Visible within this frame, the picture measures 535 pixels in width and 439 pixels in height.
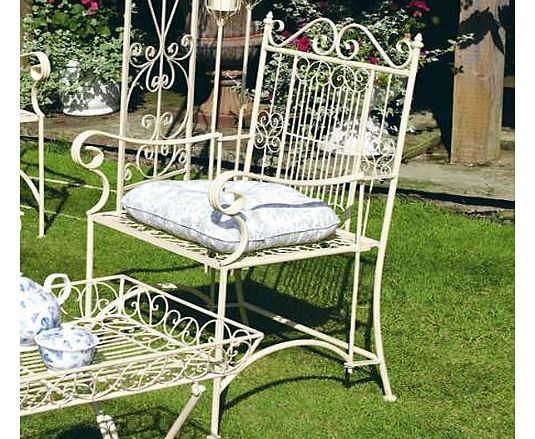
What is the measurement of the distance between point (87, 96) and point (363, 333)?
3.38 metres

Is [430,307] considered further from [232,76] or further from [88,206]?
[232,76]

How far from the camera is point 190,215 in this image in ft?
11.3

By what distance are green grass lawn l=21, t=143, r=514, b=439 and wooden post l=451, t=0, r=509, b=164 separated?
607 mm

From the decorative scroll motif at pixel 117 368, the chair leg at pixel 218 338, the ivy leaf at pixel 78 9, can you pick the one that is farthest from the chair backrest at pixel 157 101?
the decorative scroll motif at pixel 117 368

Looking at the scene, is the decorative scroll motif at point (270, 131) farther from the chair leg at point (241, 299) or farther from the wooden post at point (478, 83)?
the wooden post at point (478, 83)

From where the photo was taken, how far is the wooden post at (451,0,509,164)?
19.8ft

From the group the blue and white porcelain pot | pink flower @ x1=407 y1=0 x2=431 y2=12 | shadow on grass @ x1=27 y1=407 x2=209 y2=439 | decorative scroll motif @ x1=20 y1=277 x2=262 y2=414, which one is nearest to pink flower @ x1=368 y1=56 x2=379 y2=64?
pink flower @ x1=407 y1=0 x2=431 y2=12

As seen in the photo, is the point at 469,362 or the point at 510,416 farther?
the point at 469,362

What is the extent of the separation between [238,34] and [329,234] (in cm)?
315

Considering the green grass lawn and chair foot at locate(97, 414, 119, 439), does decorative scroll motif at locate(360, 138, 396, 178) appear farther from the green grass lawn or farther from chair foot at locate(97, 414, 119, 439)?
chair foot at locate(97, 414, 119, 439)

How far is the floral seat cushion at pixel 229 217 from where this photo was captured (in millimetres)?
3367
